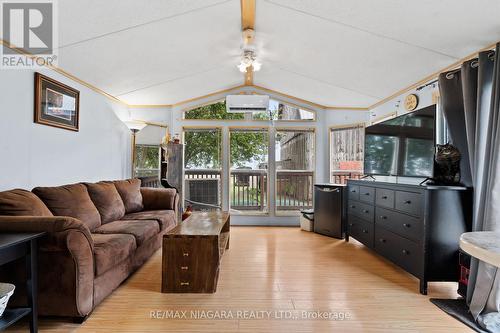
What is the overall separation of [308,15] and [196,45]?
54.5 inches

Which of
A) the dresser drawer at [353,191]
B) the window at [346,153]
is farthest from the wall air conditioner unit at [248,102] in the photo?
the dresser drawer at [353,191]

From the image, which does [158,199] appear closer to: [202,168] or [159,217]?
[159,217]

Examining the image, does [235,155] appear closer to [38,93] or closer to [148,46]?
[148,46]

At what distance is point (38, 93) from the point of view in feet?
8.70

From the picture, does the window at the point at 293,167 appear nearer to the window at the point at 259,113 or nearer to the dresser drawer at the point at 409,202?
the window at the point at 259,113

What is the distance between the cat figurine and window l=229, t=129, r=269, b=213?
297cm

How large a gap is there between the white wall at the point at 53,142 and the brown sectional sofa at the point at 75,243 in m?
0.35

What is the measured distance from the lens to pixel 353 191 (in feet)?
12.4

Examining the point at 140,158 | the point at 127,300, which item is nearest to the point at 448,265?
the point at 127,300

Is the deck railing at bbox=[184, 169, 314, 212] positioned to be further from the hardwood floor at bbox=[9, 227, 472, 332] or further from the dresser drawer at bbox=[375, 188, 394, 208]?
the dresser drawer at bbox=[375, 188, 394, 208]

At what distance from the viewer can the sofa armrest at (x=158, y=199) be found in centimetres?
388

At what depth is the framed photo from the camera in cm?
266

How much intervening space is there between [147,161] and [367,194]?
12.1 feet

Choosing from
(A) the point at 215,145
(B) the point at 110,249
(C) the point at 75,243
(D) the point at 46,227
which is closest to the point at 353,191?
(A) the point at 215,145
